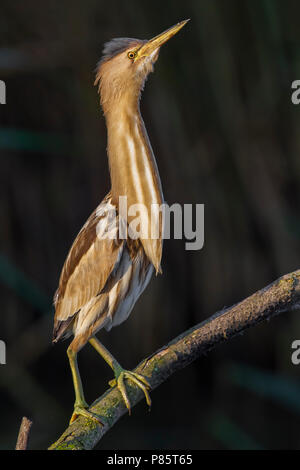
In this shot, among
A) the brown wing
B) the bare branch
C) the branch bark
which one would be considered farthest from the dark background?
the bare branch

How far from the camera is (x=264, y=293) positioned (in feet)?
3.68

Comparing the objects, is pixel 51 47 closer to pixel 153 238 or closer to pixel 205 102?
pixel 205 102

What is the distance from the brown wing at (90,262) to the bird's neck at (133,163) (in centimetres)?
8

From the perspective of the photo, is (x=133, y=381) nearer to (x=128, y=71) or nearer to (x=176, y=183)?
(x=128, y=71)

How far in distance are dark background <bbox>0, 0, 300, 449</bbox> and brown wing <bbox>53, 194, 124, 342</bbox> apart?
1274mm

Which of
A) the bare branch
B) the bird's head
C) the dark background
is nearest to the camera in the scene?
the bare branch

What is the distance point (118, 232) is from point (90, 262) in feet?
0.22

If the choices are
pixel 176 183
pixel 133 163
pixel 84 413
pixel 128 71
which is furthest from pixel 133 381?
pixel 176 183

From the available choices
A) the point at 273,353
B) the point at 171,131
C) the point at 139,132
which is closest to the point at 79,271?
the point at 139,132

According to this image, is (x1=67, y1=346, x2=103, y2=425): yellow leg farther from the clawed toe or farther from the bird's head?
the bird's head

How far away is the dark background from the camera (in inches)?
107

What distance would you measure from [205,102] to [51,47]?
598 millimetres

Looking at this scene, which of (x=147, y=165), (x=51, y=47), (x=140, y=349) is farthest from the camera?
(x=140, y=349)
